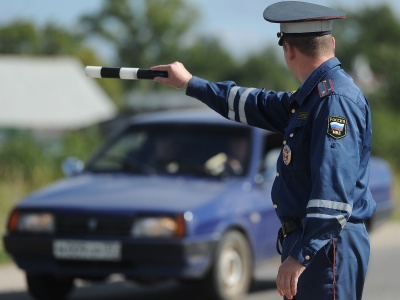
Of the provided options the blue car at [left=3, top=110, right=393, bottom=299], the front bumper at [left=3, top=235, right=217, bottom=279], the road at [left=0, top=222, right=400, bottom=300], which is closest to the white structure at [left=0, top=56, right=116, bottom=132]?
the road at [left=0, top=222, right=400, bottom=300]

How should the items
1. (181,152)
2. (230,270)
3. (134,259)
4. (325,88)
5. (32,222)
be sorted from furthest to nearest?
(181,152) < (230,270) < (32,222) < (134,259) < (325,88)

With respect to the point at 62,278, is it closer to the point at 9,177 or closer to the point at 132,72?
the point at 132,72

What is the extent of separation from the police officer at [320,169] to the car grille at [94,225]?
13.4 ft

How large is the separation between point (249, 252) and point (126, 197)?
1.20 metres

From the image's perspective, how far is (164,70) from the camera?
4824mm

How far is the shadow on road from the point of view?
978cm

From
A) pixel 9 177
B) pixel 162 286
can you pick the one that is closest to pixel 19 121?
pixel 9 177

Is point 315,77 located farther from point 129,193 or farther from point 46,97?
point 46,97

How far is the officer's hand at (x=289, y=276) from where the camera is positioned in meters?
4.26

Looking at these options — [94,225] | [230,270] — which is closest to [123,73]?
[94,225]

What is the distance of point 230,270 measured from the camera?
915 cm

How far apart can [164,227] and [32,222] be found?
1125 mm

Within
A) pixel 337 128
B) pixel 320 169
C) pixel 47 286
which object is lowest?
pixel 47 286

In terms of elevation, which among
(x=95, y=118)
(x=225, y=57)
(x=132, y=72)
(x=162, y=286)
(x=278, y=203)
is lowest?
(x=162, y=286)
